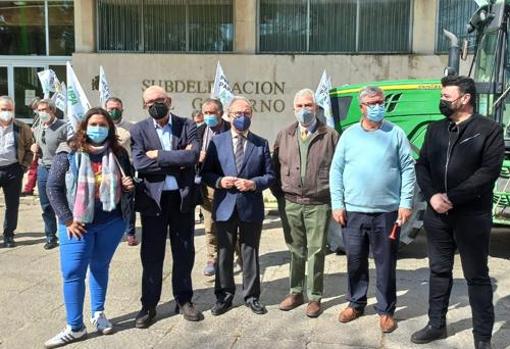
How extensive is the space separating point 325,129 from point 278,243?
3.04 metres

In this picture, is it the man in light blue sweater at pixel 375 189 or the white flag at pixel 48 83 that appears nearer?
the man in light blue sweater at pixel 375 189

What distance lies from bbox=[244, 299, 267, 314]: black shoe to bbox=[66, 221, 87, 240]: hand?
159 cm

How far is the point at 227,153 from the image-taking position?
186 inches

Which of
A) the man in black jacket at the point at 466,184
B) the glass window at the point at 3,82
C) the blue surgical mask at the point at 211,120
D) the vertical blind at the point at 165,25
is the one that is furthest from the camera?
the glass window at the point at 3,82

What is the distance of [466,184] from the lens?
12.6ft

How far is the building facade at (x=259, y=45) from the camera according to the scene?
541 inches

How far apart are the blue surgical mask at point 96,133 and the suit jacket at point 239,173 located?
0.95 metres

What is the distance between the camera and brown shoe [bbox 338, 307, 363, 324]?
4.62m

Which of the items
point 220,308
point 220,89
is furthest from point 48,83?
point 220,308

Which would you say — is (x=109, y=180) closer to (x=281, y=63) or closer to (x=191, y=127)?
(x=191, y=127)

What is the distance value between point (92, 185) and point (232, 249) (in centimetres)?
135

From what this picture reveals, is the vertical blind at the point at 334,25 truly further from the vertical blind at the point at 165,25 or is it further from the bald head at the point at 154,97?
the bald head at the point at 154,97

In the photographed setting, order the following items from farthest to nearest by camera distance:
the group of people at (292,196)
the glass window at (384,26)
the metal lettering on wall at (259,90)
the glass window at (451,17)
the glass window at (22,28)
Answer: the glass window at (22,28)
the metal lettering on wall at (259,90)
the glass window at (384,26)
the glass window at (451,17)
the group of people at (292,196)

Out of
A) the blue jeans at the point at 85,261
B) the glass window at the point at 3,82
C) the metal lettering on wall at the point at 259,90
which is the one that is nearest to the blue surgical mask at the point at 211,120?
the blue jeans at the point at 85,261
